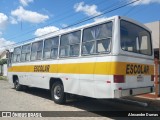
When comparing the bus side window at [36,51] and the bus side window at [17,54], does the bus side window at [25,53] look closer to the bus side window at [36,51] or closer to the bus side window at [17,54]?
the bus side window at [36,51]

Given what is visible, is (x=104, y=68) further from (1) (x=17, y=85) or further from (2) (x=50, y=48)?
(1) (x=17, y=85)

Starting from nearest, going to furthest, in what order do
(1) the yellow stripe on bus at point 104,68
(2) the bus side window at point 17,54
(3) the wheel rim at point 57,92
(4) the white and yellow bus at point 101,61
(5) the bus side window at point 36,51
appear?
(1) the yellow stripe on bus at point 104,68 < (4) the white and yellow bus at point 101,61 < (3) the wheel rim at point 57,92 < (5) the bus side window at point 36,51 < (2) the bus side window at point 17,54

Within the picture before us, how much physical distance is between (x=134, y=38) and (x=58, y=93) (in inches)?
166

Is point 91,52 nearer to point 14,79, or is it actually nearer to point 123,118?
point 123,118

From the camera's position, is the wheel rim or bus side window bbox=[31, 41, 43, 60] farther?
bus side window bbox=[31, 41, 43, 60]

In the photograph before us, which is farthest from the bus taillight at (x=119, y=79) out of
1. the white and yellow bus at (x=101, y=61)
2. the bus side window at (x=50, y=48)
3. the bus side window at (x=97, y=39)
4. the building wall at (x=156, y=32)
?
the building wall at (x=156, y=32)

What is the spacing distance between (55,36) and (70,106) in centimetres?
327

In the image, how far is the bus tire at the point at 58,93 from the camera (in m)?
11.0

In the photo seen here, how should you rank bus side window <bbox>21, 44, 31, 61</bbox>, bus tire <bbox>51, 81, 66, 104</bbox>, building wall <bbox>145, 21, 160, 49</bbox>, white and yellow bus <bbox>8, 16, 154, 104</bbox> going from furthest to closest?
building wall <bbox>145, 21, 160, 49</bbox> → bus side window <bbox>21, 44, 31, 61</bbox> → bus tire <bbox>51, 81, 66, 104</bbox> → white and yellow bus <bbox>8, 16, 154, 104</bbox>

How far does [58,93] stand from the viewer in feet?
37.3

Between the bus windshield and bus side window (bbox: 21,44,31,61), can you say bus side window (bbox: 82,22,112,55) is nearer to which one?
the bus windshield

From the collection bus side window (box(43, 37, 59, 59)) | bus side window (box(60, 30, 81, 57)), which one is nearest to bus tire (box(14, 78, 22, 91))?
bus side window (box(43, 37, 59, 59))

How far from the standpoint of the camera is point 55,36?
1185cm

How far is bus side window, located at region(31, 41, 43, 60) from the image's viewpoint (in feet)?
43.5
